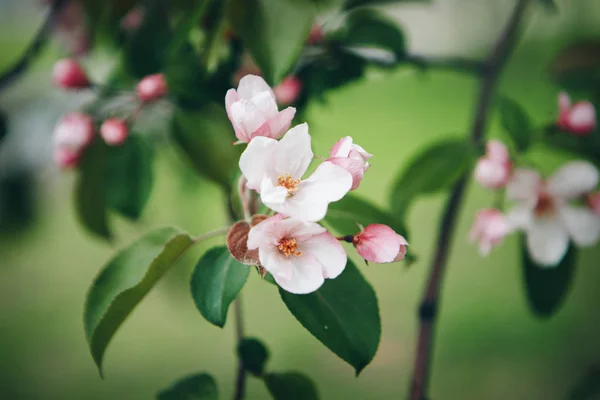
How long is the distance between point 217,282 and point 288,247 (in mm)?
72

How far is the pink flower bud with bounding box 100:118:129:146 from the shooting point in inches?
20.8

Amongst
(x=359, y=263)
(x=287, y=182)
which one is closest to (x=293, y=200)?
(x=287, y=182)

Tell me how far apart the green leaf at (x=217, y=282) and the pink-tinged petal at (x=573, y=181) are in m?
0.37

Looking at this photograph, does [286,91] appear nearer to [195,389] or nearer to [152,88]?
[152,88]

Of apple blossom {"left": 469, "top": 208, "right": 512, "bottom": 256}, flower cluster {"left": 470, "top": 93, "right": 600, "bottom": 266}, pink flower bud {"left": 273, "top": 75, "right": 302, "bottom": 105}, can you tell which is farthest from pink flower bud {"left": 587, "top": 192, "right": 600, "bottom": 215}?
pink flower bud {"left": 273, "top": 75, "right": 302, "bottom": 105}

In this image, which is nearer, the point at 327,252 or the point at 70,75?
the point at 327,252

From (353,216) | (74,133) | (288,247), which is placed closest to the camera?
(288,247)

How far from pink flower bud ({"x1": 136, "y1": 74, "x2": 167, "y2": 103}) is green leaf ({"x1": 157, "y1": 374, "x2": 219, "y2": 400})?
0.90ft

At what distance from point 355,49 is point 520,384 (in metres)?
0.48

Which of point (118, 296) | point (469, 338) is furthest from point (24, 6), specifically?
point (469, 338)

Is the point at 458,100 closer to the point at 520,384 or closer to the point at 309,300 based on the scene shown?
the point at 520,384

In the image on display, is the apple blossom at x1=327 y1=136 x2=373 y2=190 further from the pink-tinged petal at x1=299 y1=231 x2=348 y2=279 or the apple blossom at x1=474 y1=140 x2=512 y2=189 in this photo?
the apple blossom at x1=474 y1=140 x2=512 y2=189

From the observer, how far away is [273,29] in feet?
1.49

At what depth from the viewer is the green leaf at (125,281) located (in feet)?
1.18
